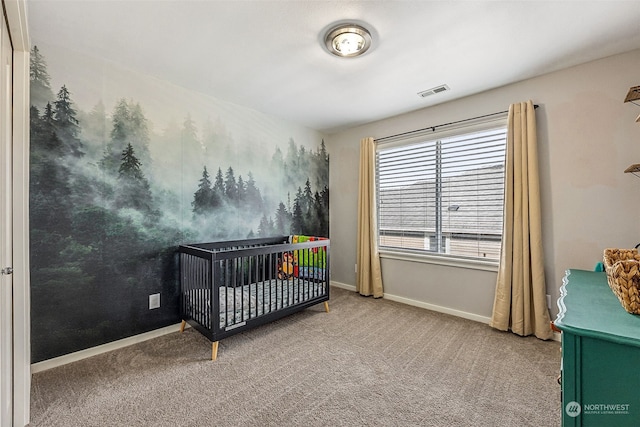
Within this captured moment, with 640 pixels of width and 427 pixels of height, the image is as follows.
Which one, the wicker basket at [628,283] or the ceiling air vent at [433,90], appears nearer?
the wicker basket at [628,283]

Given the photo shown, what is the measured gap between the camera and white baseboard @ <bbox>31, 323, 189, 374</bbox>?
6.26 ft

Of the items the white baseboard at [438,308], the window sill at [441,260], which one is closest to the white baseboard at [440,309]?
the white baseboard at [438,308]

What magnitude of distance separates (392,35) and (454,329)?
2473 millimetres

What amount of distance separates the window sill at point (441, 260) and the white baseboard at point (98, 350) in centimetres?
241

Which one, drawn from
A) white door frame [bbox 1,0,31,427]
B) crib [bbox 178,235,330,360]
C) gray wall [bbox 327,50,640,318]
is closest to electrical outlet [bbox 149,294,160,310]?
crib [bbox 178,235,330,360]

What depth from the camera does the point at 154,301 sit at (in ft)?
7.94

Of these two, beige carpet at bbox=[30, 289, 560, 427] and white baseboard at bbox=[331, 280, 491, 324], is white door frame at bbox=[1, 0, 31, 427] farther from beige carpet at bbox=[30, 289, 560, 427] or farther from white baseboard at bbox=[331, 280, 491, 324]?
white baseboard at bbox=[331, 280, 491, 324]

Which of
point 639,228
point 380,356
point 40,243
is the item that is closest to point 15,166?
point 40,243

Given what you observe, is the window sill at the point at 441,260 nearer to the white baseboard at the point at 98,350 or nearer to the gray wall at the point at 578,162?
the gray wall at the point at 578,162

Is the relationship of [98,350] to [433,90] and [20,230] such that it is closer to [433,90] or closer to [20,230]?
[20,230]

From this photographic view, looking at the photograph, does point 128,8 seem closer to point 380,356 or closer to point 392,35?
point 392,35

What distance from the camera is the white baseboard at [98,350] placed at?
1.91 meters

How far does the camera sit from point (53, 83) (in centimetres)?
195

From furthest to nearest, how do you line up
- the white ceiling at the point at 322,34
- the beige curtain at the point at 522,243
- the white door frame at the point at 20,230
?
the beige curtain at the point at 522,243 < the white ceiling at the point at 322,34 < the white door frame at the point at 20,230
